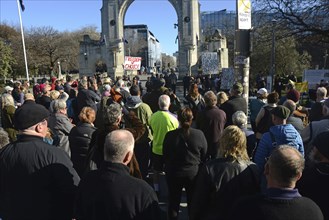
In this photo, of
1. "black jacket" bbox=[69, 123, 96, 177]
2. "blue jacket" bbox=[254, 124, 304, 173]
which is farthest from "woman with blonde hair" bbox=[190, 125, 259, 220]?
"black jacket" bbox=[69, 123, 96, 177]

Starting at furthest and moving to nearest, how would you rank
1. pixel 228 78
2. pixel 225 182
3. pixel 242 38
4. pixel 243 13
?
1. pixel 228 78
2. pixel 242 38
3. pixel 243 13
4. pixel 225 182

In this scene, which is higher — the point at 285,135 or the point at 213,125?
the point at 285,135

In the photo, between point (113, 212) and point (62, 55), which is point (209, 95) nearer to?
point (113, 212)

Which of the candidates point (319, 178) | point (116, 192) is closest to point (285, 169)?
point (319, 178)

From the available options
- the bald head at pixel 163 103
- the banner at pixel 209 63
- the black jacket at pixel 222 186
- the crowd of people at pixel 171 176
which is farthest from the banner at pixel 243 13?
the banner at pixel 209 63

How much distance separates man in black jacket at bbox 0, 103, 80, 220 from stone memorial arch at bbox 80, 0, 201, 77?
40.6 metres

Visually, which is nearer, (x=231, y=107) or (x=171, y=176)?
(x=171, y=176)

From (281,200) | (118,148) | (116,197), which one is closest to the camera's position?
(281,200)

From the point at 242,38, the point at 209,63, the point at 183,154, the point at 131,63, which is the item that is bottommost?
the point at 183,154

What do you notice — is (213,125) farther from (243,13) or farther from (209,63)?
(209,63)

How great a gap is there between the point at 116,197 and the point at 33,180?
3.15ft

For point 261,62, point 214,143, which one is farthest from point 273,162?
point 261,62

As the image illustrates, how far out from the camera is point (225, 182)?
10.6ft

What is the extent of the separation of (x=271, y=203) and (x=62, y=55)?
5746 centimetres
